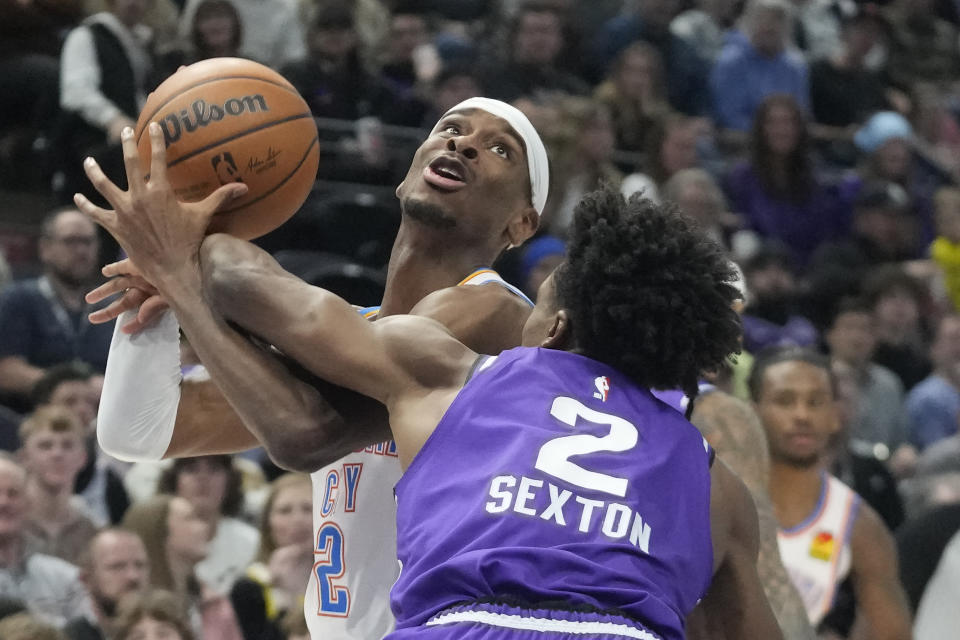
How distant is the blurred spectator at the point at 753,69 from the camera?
11.0 metres

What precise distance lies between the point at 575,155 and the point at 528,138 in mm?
4788

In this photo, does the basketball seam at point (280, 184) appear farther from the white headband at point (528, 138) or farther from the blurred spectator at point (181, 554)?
the blurred spectator at point (181, 554)

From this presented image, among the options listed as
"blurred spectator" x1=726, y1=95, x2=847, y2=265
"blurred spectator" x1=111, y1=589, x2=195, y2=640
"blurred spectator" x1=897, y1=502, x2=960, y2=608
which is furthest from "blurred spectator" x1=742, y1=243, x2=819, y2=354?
"blurred spectator" x1=111, y1=589, x2=195, y2=640

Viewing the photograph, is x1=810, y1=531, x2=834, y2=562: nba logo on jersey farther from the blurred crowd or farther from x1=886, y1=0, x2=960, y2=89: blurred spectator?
x1=886, y1=0, x2=960, y2=89: blurred spectator

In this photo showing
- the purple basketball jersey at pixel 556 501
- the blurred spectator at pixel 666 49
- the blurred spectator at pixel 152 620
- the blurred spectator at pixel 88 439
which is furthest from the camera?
the blurred spectator at pixel 666 49

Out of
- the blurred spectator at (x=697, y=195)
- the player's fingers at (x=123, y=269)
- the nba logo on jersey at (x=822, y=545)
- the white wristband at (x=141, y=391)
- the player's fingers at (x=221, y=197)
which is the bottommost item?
the blurred spectator at (x=697, y=195)

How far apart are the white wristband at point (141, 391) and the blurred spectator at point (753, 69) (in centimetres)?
759

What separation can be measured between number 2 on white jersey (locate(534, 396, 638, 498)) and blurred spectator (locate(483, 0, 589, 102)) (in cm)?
654

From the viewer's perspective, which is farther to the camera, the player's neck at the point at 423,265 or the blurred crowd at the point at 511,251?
the blurred crowd at the point at 511,251

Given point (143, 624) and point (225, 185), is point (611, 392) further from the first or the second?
point (143, 624)

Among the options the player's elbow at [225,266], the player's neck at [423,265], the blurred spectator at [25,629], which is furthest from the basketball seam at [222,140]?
the blurred spectator at [25,629]

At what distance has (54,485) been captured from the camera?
6320mm

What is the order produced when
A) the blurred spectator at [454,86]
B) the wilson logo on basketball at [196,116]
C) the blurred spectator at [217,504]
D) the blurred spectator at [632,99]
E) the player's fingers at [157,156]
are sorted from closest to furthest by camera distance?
the player's fingers at [157,156] → the wilson logo on basketball at [196,116] → the blurred spectator at [217,504] → the blurred spectator at [454,86] → the blurred spectator at [632,99]

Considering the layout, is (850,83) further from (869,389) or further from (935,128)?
(869,389)
